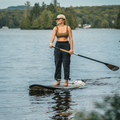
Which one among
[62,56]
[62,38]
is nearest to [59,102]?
[62,56]

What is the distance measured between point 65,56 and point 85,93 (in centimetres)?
127

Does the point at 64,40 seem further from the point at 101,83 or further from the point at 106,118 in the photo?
→ the point at 106,118

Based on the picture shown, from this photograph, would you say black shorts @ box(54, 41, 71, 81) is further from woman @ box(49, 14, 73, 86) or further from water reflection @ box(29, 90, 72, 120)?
water reflection @ box(29, 90, 72, 120)

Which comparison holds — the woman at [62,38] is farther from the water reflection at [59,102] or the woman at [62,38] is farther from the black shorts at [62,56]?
the water reflection at [59,102]

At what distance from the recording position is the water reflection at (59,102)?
623cm

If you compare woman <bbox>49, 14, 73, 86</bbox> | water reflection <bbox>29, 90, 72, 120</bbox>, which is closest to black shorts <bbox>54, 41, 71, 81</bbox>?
woman <bbox>49, 14, 73, 86</bbox>

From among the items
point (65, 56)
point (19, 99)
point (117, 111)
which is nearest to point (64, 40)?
point (65, 56)

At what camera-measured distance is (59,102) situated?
24.4ft

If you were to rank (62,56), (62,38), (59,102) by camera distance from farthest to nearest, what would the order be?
(62,56)
(62,38)
(59,102)

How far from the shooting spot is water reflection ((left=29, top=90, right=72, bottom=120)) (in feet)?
20.4

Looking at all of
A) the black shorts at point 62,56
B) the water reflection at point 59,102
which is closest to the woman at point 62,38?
the black shorts at point 62,56

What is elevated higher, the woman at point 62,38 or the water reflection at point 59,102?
the woman at point 62,38

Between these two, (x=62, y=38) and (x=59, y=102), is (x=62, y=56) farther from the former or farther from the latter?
(x=59, y=102)

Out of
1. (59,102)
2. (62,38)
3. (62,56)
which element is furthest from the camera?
(62,56)
